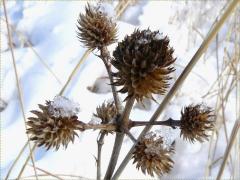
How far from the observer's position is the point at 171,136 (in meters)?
0.78

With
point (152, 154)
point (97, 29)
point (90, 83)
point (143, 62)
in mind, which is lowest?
point (152, 154)

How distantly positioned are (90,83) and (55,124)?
66.4 inches

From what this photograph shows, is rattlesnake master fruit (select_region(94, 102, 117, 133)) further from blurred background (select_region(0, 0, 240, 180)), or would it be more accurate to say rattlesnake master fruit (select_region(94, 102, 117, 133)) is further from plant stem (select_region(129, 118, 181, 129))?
blurred background (select_region(0, 0, 240, 180))

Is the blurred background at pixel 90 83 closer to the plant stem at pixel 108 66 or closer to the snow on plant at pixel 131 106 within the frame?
the plant stem at pixel 108 66

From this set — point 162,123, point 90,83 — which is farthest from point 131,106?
point 90,83

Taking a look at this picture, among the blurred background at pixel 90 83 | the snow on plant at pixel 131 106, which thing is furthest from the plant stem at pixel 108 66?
the blurred background at pixel 90 83

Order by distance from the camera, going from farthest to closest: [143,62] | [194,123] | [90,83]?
[90,83], [194,123], [143,62]

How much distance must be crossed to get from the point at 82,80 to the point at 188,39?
0.88 metres

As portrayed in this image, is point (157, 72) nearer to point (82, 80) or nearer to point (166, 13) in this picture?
point (82, 80)

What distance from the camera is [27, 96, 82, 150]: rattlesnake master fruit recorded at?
2.08ft

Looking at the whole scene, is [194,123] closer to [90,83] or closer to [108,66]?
[108,66]

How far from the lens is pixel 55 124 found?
637 mm

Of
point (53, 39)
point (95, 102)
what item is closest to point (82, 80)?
point (95, 102)

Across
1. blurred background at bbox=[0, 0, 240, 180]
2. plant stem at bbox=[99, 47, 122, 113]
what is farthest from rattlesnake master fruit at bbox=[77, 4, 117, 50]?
blurred background at bbox=[0, 0, 240, 180]
